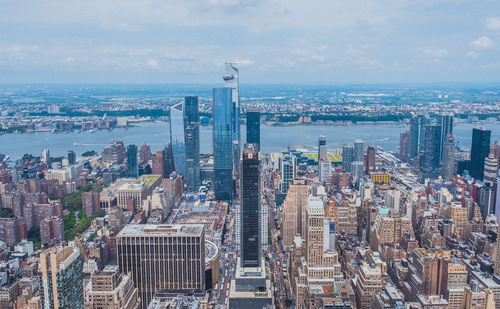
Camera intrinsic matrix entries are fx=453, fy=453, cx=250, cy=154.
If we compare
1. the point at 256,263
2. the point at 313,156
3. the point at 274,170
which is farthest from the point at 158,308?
the point at 313,156

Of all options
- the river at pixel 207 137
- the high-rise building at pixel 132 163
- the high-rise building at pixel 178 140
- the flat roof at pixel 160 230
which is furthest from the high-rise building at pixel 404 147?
the flat roof at pixel 160 230

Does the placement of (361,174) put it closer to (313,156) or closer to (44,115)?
(313,156)

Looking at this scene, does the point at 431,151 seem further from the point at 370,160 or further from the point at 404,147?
the point at 404,147

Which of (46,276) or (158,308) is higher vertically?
(46,276)

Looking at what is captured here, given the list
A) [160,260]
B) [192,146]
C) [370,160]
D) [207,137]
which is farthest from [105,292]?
[207,137]

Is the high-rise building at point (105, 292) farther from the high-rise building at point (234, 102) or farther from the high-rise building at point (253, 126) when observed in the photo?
the high-rise building at point (253, 126)

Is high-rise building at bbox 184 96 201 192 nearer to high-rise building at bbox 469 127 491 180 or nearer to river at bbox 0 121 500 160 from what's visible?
river at bbox 0 121 500 160
